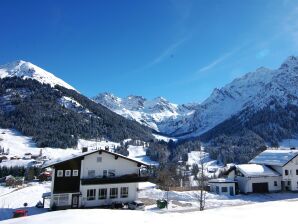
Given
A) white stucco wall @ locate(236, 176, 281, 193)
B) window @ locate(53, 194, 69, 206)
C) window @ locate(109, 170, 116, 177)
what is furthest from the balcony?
white stucco wall @ locate(236, 176, 281, 193)

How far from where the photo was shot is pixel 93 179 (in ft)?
168

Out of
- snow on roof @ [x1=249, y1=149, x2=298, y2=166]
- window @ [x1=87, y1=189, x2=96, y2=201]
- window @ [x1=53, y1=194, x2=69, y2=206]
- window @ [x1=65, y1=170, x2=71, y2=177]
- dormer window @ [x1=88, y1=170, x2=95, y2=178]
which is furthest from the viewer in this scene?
snow on roof @ [x1=249, y1=149, x2=298, y2=166]

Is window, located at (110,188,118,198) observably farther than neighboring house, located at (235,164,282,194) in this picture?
No

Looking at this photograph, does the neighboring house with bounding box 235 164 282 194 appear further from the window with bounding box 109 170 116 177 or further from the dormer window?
the dormer window

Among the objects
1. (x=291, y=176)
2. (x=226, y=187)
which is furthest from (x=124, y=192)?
(x=291, y=176)

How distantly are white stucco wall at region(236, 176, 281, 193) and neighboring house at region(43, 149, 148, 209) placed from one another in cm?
2498

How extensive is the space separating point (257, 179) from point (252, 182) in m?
1.37

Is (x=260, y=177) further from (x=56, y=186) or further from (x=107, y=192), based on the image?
(x=56, y=186)

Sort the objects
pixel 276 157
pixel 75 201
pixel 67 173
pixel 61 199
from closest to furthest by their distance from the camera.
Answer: pixel 61 199, pixel 75 201, pixel 67 173, pixel 276 157

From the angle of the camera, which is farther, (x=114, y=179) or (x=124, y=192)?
(x=124, y=192)

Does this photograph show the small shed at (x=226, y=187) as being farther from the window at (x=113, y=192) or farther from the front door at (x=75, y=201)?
the front door at (x=75, y=201)

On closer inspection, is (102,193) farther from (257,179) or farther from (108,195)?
(257,179)

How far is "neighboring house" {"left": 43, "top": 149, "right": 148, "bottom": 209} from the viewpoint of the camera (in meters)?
49.7

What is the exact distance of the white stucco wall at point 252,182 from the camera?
67812 millimetres
